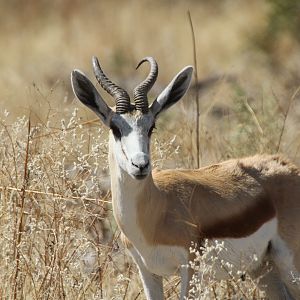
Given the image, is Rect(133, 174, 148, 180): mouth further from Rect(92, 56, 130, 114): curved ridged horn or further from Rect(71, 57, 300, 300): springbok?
Rect(92, 56, 130, 114): curved ridged horn

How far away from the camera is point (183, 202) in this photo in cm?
672

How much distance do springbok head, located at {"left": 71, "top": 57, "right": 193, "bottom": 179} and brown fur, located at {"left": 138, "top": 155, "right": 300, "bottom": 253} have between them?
400 millimetres

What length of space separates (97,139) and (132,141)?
116 cm

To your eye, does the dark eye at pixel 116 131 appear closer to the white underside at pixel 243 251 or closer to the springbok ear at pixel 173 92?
the springbok ear at pixel 173 92

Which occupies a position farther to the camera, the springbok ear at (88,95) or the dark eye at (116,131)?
the springbok ear at (88,95)

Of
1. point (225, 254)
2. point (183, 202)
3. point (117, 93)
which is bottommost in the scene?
point (225, 254)

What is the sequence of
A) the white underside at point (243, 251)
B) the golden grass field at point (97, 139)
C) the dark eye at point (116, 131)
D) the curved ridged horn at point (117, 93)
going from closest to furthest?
the dark eye at point (116, 131), the curved ridged horn at point (117, 93), the white underside at point (243, 251), the golden grass field at point (97, 139)

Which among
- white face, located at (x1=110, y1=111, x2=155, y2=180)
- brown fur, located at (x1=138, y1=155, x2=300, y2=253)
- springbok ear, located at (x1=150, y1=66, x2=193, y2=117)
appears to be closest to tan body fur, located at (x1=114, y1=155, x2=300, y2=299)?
brown fur, located at (x1=138, y1=155, x2=300, y2=253)

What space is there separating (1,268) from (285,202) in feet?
6.38

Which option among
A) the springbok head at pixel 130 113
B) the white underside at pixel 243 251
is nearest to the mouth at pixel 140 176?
the springbok head at pixel 130 113

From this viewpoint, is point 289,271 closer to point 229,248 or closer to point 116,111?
point 229,248

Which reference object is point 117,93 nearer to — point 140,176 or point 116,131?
point 116,131

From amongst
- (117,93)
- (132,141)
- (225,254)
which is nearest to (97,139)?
(117,93)

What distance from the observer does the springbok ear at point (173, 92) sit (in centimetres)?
659
